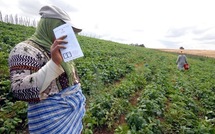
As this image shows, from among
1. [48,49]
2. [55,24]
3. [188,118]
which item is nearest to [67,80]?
[48,49]

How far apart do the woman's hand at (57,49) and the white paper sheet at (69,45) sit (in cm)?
3

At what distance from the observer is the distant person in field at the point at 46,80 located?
5.58 ft

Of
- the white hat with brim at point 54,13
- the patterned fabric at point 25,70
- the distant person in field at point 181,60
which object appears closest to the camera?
the patterned fabric at point 25,70

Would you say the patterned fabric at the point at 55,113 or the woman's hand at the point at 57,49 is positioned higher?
the woman's hand at the point at 57,49

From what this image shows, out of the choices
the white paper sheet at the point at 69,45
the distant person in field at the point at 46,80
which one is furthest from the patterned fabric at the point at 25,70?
the white paper sheet at the point at 69,45

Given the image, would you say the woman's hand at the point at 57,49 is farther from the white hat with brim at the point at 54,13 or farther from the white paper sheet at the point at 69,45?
the white hat with brim at the point at 54,13

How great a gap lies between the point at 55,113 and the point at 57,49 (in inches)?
23.7

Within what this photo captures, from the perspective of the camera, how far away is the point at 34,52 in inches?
71.5

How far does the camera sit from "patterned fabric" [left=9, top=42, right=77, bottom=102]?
5.48ft

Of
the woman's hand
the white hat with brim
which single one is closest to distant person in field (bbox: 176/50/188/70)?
the white hat with brim

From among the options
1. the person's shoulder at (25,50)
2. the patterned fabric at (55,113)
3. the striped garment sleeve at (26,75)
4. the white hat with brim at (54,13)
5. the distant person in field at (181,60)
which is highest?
the white hat with brim at (54,13)

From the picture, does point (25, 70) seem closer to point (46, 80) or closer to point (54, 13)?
point (46, 80)

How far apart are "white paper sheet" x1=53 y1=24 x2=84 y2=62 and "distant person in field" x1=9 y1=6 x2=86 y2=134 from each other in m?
0.05

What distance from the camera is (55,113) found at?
194 centimetres
